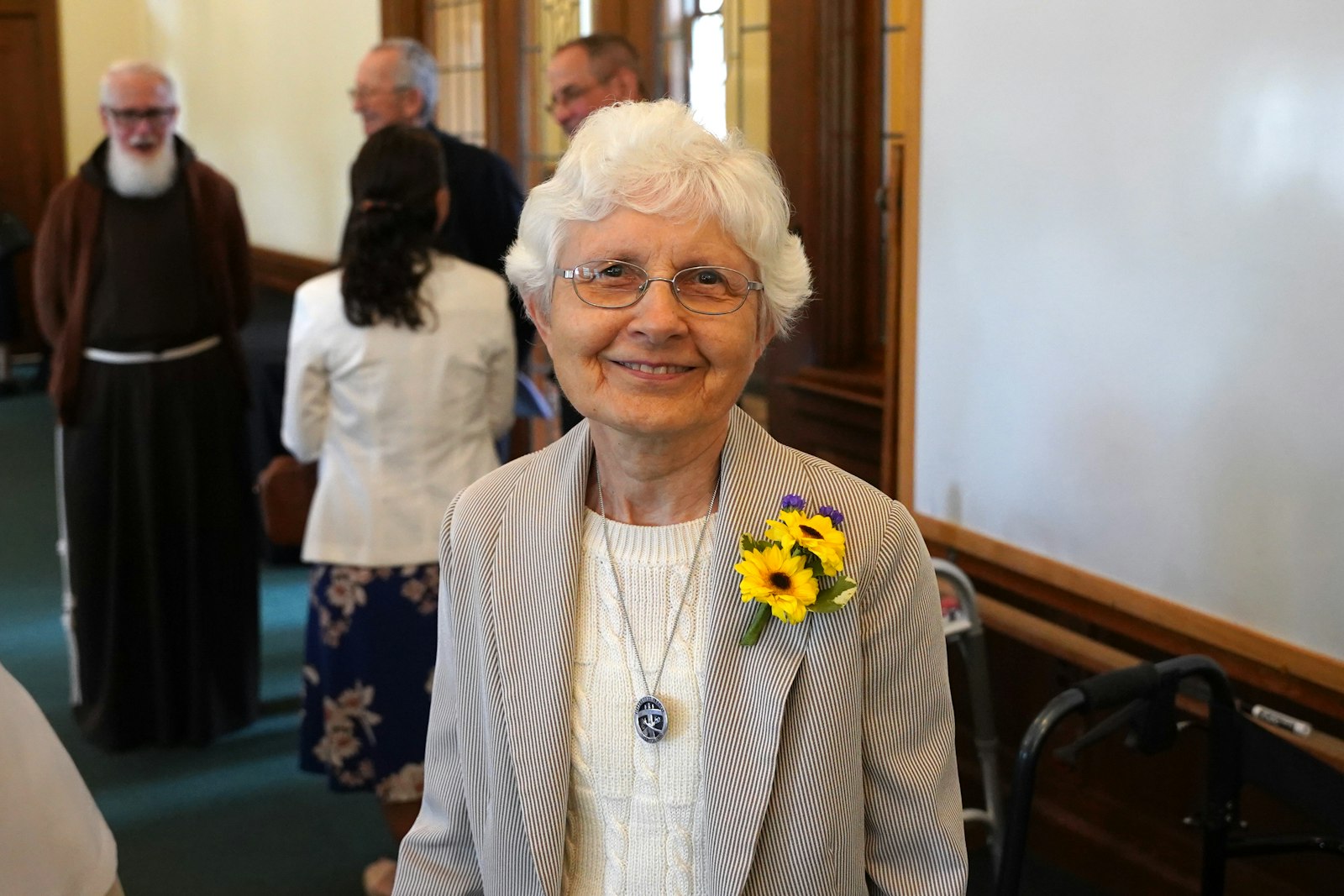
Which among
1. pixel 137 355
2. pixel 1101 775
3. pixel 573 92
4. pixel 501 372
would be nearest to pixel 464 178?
pixel 573 92

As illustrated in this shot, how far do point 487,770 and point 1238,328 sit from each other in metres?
1.51

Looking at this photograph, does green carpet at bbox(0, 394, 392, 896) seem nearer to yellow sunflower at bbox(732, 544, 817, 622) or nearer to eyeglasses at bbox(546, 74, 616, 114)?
eyeglasses at bbox(546, 74, 616, 114)

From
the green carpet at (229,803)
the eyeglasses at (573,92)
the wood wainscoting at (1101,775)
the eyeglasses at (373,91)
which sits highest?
the eyeglasses at (373,91)

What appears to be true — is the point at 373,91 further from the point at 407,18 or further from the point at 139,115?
the point at 407,18

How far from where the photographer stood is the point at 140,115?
13.3 feet

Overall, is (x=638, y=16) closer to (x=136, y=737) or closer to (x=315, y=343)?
(x=315, y=343)

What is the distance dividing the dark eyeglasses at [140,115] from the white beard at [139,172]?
0.21 feet

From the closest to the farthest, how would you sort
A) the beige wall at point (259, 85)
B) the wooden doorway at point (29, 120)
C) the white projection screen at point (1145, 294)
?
the white projection screen at point (1145, 294), the beige wall at point (259, 85), the wooden doorway at point (29, 120)

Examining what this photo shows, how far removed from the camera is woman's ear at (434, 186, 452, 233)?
10.3 feet

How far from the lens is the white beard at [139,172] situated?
3.98 m

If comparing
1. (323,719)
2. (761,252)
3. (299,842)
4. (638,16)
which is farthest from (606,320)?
(638,16)

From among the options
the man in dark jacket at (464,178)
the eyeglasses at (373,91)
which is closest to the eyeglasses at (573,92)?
the man in dark jacket at (464,178)

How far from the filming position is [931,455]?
10.5 feet

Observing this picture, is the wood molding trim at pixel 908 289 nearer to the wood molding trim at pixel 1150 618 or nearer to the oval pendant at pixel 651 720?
the wood molding trim at pixel 1150 618
